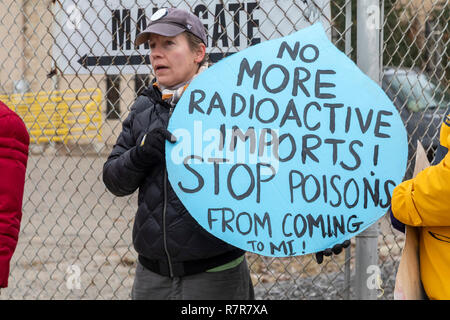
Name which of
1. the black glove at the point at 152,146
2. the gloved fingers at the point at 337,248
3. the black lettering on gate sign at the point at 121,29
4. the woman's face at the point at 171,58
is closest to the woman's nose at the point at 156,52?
the woman's face at the point at 171,58

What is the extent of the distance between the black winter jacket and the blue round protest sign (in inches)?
3.8

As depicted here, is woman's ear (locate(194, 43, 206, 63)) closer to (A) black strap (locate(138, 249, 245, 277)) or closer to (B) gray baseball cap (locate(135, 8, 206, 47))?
(B) gray baseball cap (locate(135, 8, 206, 47))

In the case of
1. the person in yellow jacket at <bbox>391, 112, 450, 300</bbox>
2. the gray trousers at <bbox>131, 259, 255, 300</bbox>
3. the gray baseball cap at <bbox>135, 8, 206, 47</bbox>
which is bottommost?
the gray trousers at <bbox>131, 259, 255, 300</bbox>

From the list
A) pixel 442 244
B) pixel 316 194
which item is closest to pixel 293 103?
pixel 316 194

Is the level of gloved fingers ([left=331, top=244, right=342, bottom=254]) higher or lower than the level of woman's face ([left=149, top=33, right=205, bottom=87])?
lower

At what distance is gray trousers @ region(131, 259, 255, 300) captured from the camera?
2.19 meters

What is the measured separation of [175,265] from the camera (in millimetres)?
2174

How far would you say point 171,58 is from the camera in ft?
7.08

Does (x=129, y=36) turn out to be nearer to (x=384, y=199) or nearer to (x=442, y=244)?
(x=384, y=199)

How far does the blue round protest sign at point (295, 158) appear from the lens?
207cm

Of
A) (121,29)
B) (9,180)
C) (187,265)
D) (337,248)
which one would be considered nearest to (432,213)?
(337,248)

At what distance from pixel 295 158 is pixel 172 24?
0.67 metres

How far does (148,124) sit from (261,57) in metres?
0.49

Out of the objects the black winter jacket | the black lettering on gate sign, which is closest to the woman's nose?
the black winter jacket
